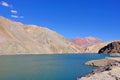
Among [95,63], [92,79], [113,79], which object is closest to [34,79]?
[92,79]

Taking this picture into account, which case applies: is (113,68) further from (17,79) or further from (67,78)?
(17,79)

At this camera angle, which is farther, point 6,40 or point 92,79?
point 6,40

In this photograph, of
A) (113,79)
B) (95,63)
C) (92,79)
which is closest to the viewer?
(113,79)

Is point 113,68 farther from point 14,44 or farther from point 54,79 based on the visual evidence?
point 14,44

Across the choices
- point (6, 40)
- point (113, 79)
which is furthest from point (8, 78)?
point (6, 40)

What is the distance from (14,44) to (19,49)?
16.7 feet

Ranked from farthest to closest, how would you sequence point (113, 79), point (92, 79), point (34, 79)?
1. point (34, 79)
2. point (92, 79)
3. point (113, 79)

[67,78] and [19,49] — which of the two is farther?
[19,49]

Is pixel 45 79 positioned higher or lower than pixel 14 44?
lower

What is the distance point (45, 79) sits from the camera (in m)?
44.2

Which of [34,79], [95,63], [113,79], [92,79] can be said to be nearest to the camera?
[113,79]

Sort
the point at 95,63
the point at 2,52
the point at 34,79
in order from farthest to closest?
the point at 2,52
the point at 95,63
the point at 34,79

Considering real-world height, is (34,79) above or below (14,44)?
below

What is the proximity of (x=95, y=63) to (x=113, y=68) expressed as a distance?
4406cm
